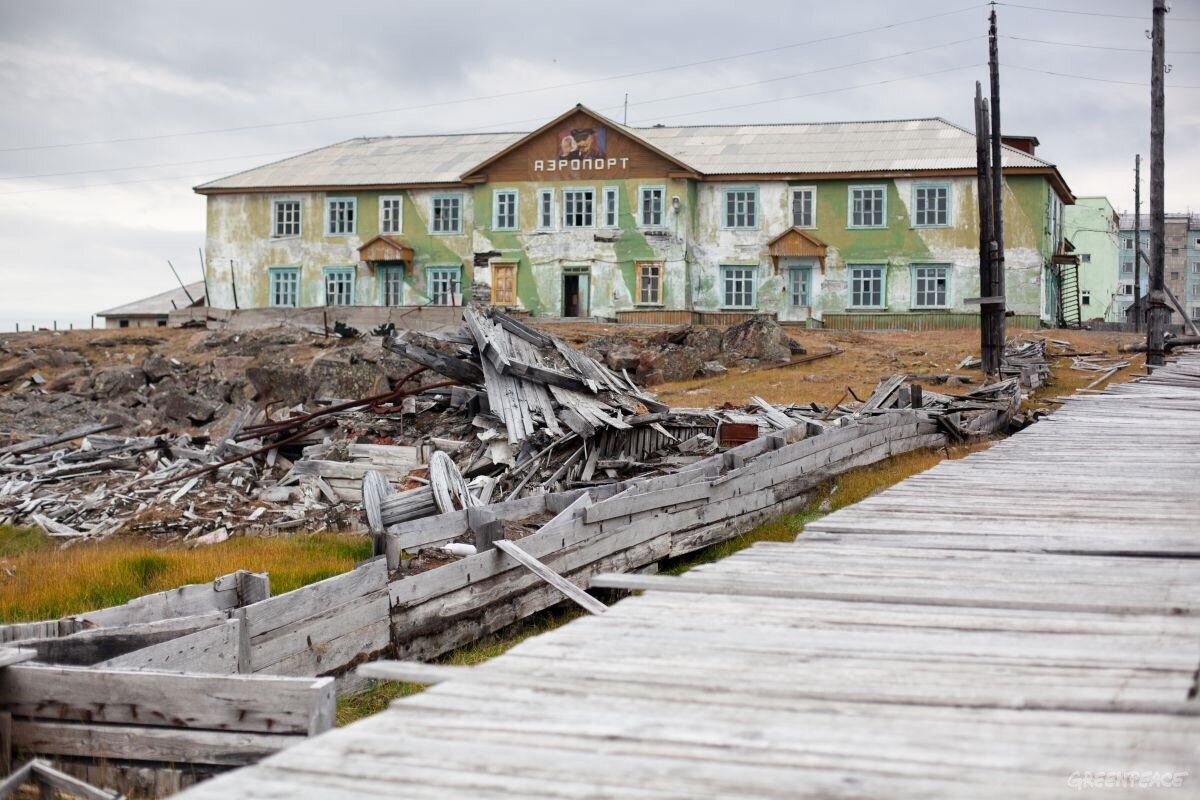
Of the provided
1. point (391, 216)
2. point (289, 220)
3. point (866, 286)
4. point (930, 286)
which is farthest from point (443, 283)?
point (930, 286)

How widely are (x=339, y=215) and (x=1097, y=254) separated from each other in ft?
148

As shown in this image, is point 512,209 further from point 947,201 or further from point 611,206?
point 947,201

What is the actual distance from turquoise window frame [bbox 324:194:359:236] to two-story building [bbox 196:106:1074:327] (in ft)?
0.26

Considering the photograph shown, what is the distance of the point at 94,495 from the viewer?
17438 mm

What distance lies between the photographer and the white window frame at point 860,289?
41031 mm

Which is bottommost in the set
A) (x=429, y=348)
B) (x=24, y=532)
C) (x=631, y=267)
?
(x=24, y=532)

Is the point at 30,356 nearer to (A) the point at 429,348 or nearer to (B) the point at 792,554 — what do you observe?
(A) the point at 429,348

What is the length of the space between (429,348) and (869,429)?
696 centimetres

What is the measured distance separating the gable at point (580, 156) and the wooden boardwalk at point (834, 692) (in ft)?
125

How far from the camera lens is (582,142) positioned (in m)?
42.8

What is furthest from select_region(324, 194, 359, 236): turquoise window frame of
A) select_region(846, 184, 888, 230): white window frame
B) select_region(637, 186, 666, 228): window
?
select_region(846, 184, 888, 230): white window frame

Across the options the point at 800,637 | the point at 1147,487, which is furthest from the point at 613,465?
the point at 800,637

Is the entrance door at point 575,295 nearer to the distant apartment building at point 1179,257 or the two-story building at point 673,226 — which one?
the two-story building at point 673,226

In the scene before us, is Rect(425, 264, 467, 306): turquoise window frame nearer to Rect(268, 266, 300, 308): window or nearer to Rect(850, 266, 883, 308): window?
Rect(268, 266, 300, 308): window
